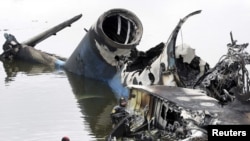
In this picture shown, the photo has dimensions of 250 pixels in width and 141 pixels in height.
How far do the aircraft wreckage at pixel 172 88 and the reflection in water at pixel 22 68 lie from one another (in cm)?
893

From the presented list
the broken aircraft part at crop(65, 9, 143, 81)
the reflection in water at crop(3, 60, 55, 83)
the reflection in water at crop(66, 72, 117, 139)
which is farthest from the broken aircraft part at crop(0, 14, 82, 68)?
the broken aircraft part at crop(65, 9, 143, 81)

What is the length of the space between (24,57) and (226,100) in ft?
82.7

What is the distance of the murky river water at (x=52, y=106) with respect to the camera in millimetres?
17500

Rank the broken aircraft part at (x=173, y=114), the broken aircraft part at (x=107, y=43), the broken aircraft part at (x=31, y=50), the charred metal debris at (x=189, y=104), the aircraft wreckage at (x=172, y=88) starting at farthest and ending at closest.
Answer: the broken aircraft part at (x=31, y=50) → the broken aircraft part at (x=107, y=43) → the aircraft wreckage at (x=172, y=88) → the charred metal debris at (x=189, y=104) → the broken aircraft part at (x=173, y=114)

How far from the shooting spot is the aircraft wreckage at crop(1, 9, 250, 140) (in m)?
12.7

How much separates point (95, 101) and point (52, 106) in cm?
246

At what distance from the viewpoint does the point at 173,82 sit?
1686 cm

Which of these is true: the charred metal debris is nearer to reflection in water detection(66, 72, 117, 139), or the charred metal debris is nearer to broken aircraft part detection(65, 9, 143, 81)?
reflection in water detection(66, 72, 117, 139)

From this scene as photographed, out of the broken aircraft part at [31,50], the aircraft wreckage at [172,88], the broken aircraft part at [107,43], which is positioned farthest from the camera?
the broken aircraft part at [31,50]

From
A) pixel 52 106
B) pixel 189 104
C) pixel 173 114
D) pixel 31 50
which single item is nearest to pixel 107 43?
pixel 52 106

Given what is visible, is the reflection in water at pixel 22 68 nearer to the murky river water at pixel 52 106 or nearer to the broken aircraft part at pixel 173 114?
the murky river water at pixel 52 106

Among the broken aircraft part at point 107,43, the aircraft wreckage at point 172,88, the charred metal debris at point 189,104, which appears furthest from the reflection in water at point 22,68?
the charred metal debris at point 189,104

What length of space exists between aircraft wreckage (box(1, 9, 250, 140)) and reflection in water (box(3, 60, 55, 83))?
29.3ft

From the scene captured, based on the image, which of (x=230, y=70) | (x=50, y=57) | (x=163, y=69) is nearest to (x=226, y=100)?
(x=230, y=70)
